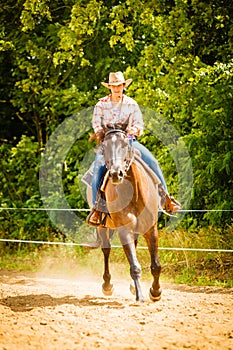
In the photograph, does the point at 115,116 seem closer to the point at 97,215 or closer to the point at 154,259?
the point at 97,215

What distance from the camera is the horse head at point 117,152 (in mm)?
6895

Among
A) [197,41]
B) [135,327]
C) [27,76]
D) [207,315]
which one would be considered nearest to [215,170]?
[197,41]

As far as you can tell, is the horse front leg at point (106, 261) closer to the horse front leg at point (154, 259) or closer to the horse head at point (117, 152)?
the horse front leg at point (154, 259)

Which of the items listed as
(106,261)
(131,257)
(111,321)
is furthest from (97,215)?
(111,321)

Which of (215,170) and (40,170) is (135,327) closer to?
(215,170)

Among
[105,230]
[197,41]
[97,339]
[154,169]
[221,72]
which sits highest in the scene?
[197,41]

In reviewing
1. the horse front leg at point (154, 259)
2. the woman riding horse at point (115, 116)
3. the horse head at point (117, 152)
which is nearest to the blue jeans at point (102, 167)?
the woman riding horse at point (115, 116)

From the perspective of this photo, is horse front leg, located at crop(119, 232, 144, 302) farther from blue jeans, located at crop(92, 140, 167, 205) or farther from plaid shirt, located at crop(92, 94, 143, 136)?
plaid shirt, located at crop(92, 94, 143, 136)

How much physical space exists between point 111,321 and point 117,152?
1.89 meters

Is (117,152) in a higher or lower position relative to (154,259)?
higher

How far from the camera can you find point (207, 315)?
21.9ft

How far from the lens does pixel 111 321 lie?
620cm

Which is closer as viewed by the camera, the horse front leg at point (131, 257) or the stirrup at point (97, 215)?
the horse front leg at point (131, 257)

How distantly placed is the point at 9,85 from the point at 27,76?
0.82 m
